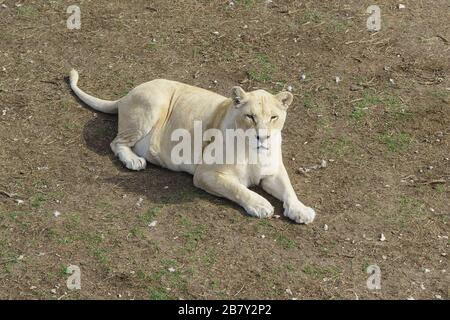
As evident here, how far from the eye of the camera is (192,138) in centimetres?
864

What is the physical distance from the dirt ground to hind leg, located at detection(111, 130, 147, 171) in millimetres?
117

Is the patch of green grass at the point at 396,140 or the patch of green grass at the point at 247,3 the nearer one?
the patch of green grass at the point at 396,140

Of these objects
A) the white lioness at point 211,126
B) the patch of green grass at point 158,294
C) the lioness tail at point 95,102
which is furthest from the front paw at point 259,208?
the lioness tail at point 95,102

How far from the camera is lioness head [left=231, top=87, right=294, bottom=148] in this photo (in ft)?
25.8

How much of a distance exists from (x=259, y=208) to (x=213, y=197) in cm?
55

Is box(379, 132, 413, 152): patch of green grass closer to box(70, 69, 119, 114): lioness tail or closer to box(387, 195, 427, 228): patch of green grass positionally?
box(387, 195, 427, 228): patch of green grass

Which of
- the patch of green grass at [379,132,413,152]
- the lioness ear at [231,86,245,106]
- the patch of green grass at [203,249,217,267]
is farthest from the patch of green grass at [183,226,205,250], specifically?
the patch of green grass at [379,132,413,152]

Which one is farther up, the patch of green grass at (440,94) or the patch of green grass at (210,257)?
the patch of green grass at (440,94)

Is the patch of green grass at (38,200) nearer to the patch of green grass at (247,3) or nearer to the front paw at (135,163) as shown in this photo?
the front paw at (135,163)

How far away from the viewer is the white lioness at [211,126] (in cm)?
796

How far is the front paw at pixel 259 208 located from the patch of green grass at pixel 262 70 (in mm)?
2681

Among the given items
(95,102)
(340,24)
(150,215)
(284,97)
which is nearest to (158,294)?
(150,215)
